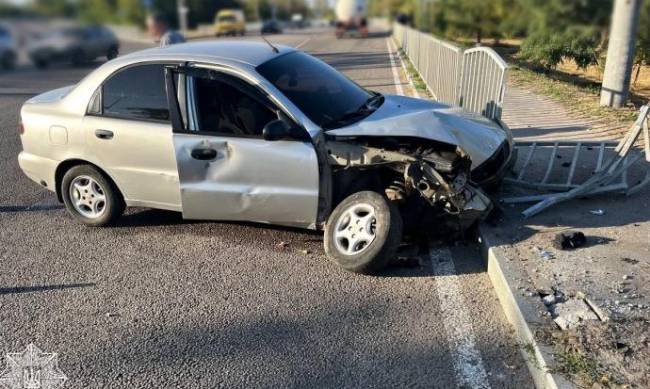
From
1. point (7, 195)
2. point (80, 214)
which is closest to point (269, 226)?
point (80, 214)

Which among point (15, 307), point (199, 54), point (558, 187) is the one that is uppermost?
point (199, 54)

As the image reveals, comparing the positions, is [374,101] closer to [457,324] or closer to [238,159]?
[238,159]

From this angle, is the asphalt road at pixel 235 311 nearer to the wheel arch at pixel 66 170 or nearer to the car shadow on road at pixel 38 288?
the car shadow on road at pixel 38 288

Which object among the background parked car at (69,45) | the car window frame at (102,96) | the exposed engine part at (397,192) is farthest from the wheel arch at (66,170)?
the exposed engine part at (397,192)

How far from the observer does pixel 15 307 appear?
13.1ft

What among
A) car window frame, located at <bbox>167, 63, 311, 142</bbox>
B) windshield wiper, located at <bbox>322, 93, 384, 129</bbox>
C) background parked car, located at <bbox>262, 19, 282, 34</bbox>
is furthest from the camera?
background parked car, located at <bbox>262, 19, 282, 34</bbox>

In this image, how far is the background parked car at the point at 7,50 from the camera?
2.59 meters

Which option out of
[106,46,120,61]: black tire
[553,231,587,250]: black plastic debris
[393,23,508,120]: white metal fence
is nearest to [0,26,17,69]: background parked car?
[106,46,120,61]: black tire

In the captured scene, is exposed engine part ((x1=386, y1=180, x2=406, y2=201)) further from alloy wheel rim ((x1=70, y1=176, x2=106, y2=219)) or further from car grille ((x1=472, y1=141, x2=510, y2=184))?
alloy wheel rim ((x1=70, y1=176, x2=106, y2=219))

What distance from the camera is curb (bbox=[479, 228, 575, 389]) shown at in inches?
116

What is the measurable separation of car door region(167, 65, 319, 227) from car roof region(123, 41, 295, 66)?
Answer: 23 cm

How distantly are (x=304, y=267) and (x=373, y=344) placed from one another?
1.19 meters

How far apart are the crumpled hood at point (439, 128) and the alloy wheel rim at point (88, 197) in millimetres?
2325

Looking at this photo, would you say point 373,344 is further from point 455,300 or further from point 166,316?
point 166,316
